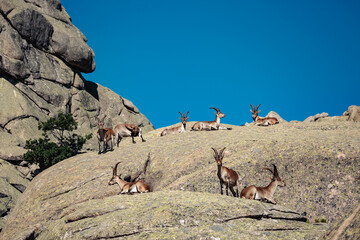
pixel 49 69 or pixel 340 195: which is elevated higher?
pixel 49 69

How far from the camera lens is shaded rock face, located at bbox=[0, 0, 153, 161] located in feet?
167

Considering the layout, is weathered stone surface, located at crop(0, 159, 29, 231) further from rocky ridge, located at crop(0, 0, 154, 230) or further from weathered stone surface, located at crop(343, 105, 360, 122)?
weathered stone surface, located at crop(343, 105, 360, 122)

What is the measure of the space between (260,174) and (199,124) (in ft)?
50.4

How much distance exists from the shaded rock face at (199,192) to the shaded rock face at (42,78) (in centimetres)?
2408

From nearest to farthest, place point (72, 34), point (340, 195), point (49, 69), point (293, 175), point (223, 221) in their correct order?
point (223, 221) < point (340, 195) < point (293, 175) < point (49, 69) < point (72, 34)

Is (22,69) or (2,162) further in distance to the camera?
(22,69)

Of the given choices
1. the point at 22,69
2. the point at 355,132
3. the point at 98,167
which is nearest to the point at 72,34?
the point at 22,69

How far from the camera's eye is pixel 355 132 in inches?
909

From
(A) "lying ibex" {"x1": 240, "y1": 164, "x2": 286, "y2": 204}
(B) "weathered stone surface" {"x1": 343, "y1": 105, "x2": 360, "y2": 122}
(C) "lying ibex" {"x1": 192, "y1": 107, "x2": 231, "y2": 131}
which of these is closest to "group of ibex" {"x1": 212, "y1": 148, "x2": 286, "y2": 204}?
(A) "lying ibex" {"x1": 240, "y1": 164, "x2": 286, "y2": 204}

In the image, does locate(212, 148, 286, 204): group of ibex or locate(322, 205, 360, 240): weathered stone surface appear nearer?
locate(322, 205, 360, 240): weathered stone surface

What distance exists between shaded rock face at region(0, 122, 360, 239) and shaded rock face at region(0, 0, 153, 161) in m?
24.1

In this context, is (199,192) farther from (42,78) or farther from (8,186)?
(42,78)

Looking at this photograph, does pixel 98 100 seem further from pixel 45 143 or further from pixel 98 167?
pixel 98 167

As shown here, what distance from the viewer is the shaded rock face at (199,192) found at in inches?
483
